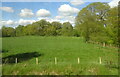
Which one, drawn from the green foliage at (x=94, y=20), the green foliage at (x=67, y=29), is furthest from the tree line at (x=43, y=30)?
the green foliage at (x=94, y=20)

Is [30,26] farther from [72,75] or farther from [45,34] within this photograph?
[72,75]

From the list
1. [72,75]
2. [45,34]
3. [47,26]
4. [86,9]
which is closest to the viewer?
[72,75]

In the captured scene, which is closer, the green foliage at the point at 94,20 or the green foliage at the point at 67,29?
the green foliage at the point at 94,20

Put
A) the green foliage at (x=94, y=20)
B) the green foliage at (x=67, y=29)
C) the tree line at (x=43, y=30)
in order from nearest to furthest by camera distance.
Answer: the green foliage at (x=94, y=20) → the tree line at (x=43, y=30) → the green foliage at (x=67, y=29)

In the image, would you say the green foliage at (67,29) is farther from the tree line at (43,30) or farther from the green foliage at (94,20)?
the green foliage at (94,20)

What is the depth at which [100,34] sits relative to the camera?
19.1 m

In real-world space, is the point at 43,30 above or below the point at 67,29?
below

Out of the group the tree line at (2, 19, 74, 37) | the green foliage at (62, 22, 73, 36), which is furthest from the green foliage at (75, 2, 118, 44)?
the tree line at (2, 19, 74, 37)

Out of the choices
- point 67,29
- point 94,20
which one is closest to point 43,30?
point 67,29

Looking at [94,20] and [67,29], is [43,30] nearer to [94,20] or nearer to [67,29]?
[67,29]

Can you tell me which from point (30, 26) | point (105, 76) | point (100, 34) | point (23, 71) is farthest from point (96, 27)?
point (30, 26)

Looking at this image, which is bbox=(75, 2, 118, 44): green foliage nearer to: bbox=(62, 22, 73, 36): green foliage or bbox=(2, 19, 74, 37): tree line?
bbox=(62, 22, 73, 36): green foliage

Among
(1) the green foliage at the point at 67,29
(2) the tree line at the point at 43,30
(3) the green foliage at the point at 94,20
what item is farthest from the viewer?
(1) the green foliage at the point at 67,29

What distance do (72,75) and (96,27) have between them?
14.3 meters
